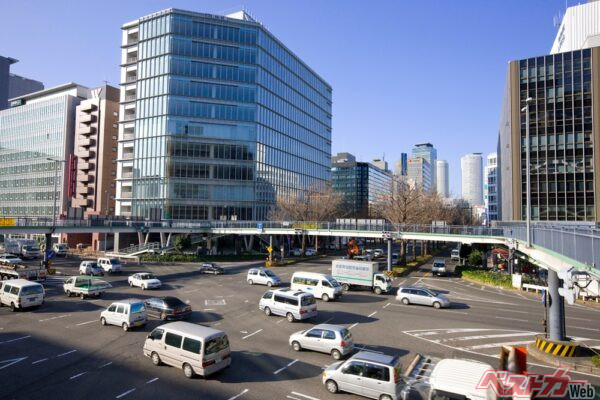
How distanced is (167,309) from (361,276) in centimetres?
1816

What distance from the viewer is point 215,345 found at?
50.7ft

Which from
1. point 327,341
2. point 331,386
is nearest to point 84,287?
point 327,341

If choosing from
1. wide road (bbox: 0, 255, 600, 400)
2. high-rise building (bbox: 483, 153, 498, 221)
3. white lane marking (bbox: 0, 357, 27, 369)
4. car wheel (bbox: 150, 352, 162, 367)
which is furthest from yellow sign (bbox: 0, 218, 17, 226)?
high-rise building (bbox: 483, 153, 498, 221)

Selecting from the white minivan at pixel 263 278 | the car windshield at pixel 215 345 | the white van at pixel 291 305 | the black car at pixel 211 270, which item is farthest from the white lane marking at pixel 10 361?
the black car at pixel 211 270

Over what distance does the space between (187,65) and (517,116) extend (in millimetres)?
65670

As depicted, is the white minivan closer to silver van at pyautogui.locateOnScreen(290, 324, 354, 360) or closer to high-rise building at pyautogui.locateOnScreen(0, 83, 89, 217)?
silver van at pyautogui.locateOnScreen(290, 324, 354, 360)

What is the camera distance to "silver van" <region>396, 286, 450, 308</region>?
29763mm

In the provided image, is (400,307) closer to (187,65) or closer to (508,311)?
(508,311)

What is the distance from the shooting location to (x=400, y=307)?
97.6 feet

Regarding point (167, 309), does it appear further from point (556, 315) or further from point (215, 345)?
point (556, 315)

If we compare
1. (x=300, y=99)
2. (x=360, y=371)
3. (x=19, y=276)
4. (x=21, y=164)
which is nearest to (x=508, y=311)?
(x=360, y=371)

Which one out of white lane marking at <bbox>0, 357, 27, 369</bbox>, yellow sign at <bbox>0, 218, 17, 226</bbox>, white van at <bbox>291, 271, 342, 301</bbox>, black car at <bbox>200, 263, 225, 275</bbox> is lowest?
white lane marking at <bbox>0, 357, 27, 369</bbox>

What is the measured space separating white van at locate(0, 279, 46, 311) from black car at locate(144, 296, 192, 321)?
8.38 metres

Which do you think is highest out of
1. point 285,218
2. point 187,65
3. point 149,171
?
point 187,65
